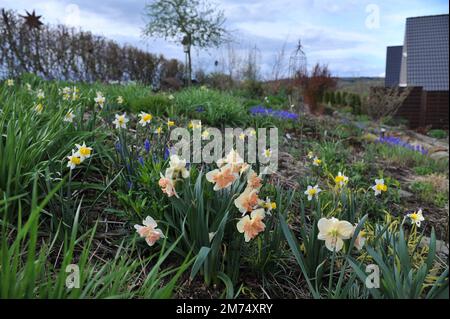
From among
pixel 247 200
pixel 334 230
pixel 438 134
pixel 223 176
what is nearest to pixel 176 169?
pixel 223 176

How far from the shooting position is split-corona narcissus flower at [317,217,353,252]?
3.92 feet

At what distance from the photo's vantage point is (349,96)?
45.0 feet

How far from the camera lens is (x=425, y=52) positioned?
13.5 metres

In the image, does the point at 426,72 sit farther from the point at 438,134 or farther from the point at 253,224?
the point at 253,224

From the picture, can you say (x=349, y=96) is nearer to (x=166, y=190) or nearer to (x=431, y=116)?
(x=431, y=116)

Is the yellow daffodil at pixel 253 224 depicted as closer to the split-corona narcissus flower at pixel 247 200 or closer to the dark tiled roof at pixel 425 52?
the split-corona narcissus flower at pixel 247 200

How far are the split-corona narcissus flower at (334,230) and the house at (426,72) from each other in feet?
40.4

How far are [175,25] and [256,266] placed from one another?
439 inches

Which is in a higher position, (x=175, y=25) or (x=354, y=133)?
(x=175, y=25)

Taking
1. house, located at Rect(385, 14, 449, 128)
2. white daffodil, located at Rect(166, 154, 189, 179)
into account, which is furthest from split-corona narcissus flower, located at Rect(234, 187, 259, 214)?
house, located at Rect(385, 14, 449, 128)

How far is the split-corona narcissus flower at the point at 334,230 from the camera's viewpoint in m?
1.20

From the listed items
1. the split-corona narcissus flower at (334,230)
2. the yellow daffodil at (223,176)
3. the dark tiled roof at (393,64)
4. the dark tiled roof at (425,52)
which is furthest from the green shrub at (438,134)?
the yellow daffodil at (223,176)

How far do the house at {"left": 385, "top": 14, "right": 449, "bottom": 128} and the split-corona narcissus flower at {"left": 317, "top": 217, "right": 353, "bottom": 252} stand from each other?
40.4 ft
